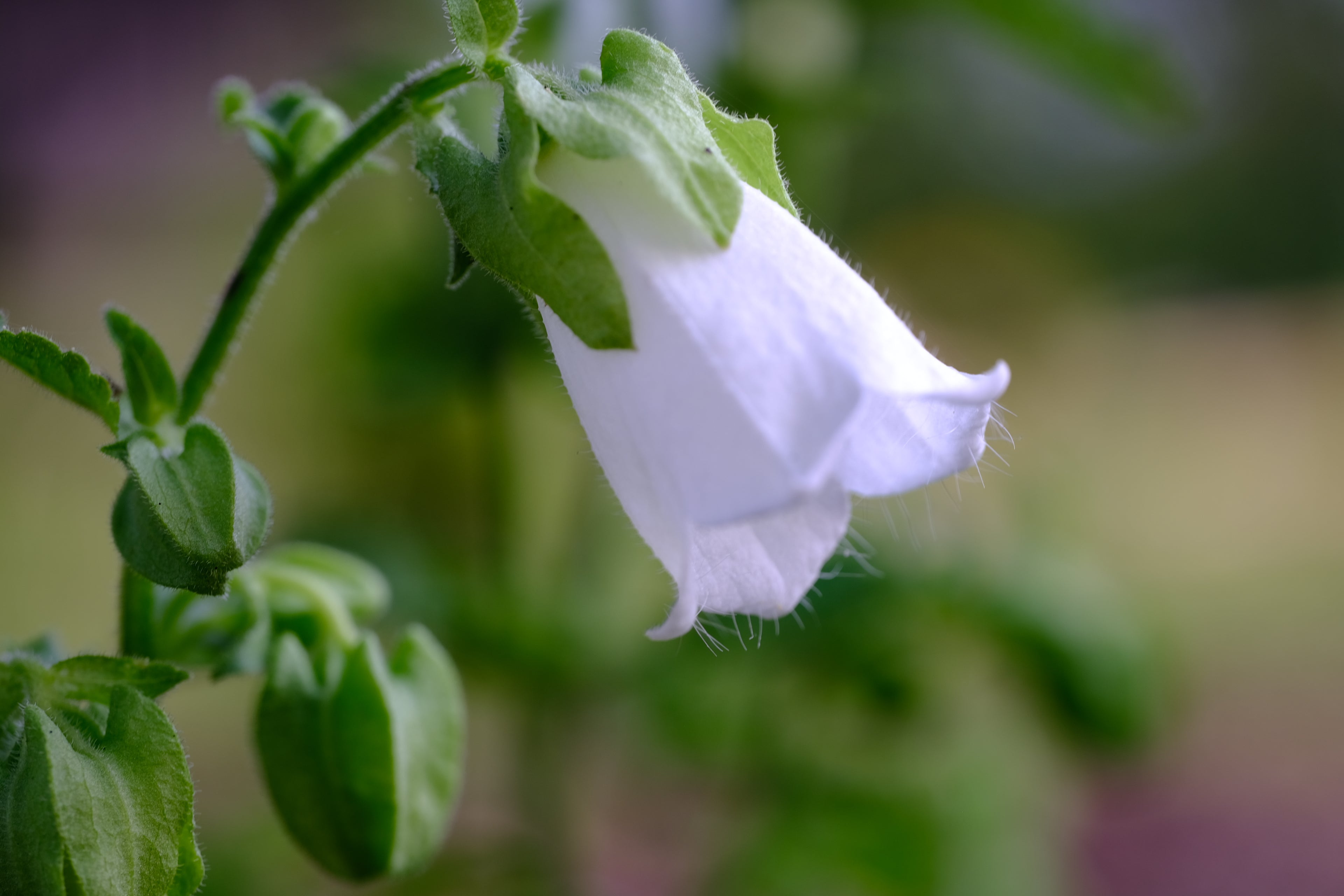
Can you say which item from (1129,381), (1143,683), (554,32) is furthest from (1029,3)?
(1129,381)

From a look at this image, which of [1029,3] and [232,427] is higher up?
[1029,3]

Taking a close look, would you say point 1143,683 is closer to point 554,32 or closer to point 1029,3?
point 1029,3

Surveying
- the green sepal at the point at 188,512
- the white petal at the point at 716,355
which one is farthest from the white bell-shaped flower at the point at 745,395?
the green sepal at the point at 188,512

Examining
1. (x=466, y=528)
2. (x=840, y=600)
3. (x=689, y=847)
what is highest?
(x=840, y=600)

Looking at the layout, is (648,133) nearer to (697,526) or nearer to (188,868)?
(697,526)

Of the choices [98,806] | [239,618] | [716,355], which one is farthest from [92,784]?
[716,355]

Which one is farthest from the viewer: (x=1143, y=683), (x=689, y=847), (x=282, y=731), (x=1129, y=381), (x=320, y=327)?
(x=1129, y=381)

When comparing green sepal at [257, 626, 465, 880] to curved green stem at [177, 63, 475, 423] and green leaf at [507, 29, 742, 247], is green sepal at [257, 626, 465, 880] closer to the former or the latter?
curved green stem at [177, 63, 475, 423]

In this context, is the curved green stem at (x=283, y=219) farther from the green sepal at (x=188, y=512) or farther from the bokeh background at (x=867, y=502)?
the bokeh background at (x=867, y=502)
